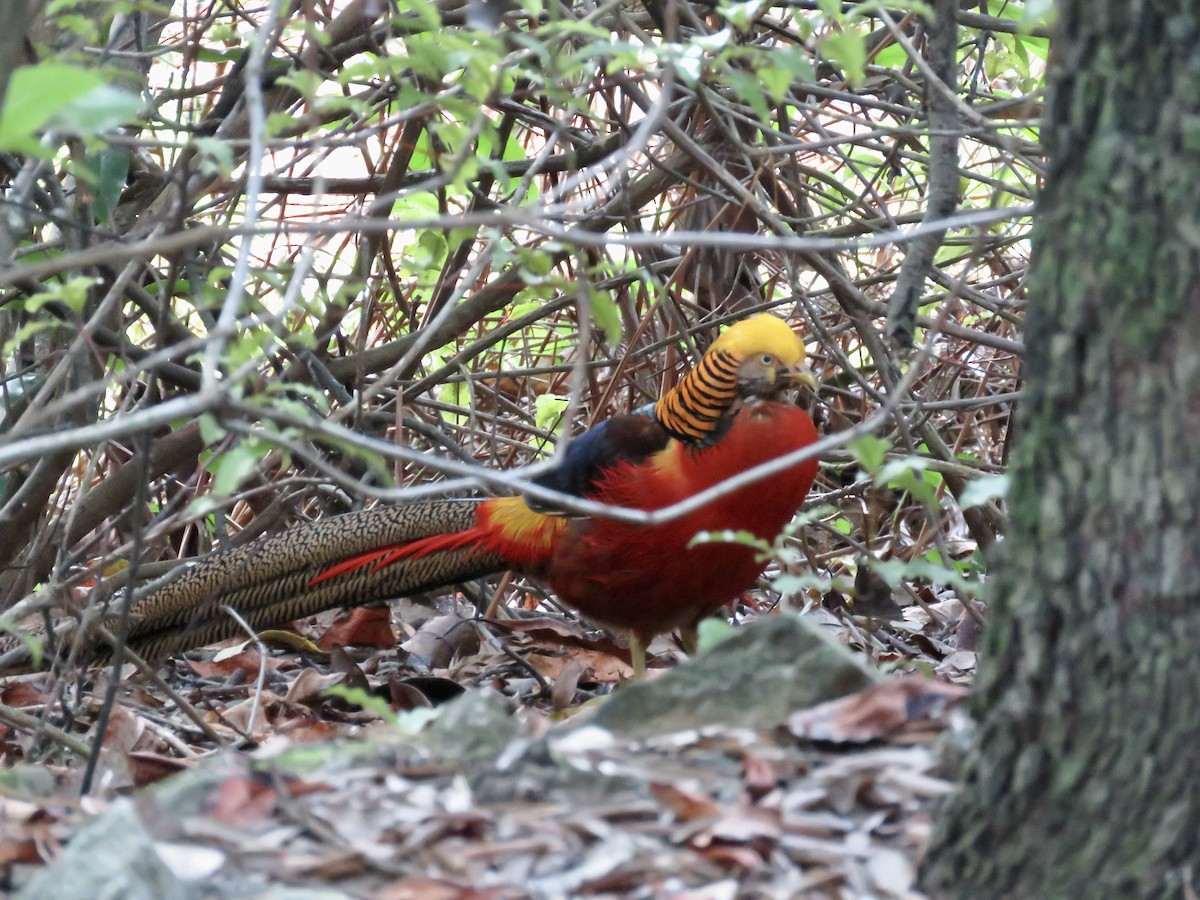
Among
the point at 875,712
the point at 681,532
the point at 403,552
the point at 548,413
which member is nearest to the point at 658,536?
the point at 681,532

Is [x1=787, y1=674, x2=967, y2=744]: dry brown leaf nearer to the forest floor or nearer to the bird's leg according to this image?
the forest floor

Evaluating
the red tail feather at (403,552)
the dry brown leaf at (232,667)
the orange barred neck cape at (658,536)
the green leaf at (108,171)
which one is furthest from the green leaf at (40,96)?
the dry brown leaf at (232,667)

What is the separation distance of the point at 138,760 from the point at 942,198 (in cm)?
199

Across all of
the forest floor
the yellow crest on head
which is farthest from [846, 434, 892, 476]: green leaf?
the yellow crest on head

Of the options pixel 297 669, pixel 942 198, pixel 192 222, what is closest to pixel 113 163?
pixel 192 222

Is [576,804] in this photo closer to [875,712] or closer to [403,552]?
[875,712]

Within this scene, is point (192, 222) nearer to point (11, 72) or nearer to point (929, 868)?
point (11, 72)

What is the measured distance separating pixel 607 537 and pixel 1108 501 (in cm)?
265

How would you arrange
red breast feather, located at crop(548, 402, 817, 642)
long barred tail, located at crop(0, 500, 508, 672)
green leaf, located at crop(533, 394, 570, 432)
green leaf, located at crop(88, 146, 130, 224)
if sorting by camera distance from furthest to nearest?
green leaf, located at crop(533, 394, 570, 432) → long barred tail, located at crop(0, 500, 508, 672) → red breast feather, located at crop(548, 402, 817, 642) → green leaf, located at crop(88, 146, 130, 224)

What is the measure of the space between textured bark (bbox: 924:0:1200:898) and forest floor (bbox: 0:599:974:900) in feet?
0.75

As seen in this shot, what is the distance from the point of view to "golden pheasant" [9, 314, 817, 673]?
3.80 metres

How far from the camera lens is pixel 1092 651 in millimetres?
1418

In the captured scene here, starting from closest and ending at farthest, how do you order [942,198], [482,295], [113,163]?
[942,198]
[113,163]
[482,295]

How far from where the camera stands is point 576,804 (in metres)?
1.79
